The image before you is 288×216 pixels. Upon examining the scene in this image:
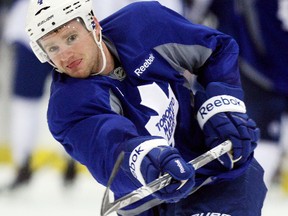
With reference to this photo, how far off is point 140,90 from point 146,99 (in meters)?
0.03

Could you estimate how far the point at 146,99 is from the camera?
2.59 m

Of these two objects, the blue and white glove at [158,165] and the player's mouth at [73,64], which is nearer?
the blue and white glove at [158,165]

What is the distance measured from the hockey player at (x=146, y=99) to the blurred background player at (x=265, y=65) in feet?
4.27

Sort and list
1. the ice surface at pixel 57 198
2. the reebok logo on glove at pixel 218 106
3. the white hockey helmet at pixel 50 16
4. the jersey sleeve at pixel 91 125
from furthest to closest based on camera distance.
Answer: the ice surface at pixel 57 198, the reebok logo on glove at pixel 218 106, the white hockey helmet at pixel 50 16, the jersey sleeve at pixel 91 125

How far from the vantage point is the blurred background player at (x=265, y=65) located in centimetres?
409

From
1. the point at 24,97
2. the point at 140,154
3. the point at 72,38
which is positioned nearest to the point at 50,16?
the point at 72,38

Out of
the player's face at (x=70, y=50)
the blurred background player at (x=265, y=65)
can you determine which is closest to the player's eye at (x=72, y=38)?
the player's face at (x=70, y=50)

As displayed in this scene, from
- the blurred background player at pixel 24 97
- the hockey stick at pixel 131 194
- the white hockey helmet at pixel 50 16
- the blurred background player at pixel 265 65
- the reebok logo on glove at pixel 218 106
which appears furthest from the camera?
the blurred background player at pixel 24 97

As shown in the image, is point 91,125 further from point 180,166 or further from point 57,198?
point 57,198

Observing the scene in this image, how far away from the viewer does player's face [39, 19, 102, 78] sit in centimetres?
251

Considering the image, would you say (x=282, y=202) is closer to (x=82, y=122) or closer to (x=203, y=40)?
(x=203, y=40)

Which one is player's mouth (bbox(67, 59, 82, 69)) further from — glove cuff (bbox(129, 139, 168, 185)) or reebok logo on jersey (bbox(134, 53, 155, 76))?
glove cuff (bbox(129, 139, 168, 185))

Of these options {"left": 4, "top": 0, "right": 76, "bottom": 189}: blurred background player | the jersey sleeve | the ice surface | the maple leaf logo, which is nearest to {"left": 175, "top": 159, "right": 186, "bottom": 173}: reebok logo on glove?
the jersey sleeve

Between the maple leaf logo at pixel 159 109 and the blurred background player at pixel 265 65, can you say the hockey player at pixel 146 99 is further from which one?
the blurred background player at pixel 265 65
